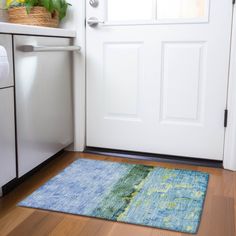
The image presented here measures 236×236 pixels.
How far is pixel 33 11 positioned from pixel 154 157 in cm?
103

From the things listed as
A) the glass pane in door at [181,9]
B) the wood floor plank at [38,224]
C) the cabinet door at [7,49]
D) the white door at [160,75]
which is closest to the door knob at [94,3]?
the white door at [160,75]

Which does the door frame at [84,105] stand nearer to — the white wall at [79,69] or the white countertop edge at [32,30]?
the white wall at [79,69]

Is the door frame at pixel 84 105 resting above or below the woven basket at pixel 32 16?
below

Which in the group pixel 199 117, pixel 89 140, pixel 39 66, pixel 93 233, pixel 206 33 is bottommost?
pixel 93 233

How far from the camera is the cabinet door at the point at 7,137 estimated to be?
142cm

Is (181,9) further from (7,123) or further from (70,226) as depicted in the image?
(70,226)

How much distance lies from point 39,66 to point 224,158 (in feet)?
3.52

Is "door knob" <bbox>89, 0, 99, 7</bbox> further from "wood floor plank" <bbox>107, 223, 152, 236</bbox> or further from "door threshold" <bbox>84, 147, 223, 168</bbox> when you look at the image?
"wood floor plank" <bbox>107, 223, 152, 236</bbox>

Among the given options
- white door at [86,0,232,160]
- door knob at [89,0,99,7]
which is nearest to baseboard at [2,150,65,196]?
white door at [86,0,232,160]

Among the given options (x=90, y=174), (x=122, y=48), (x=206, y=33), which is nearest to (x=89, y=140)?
(x=90, y=174)

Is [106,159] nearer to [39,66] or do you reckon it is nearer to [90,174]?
[90,174]

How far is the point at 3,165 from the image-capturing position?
4.74 feet

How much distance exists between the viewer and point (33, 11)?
185cm

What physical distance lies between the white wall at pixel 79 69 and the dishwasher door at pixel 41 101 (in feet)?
A: 0.12
